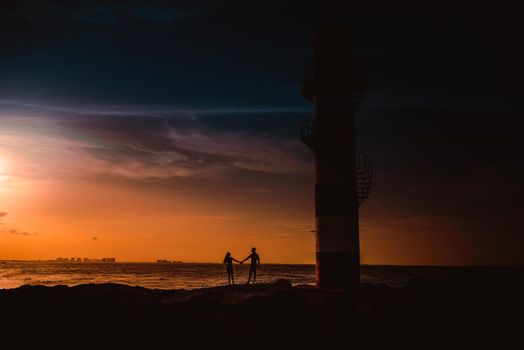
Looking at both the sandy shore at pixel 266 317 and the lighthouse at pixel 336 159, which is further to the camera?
the lighthouse at pixel 336 159

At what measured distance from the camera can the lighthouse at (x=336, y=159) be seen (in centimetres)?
2016

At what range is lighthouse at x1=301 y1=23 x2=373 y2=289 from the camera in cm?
2016

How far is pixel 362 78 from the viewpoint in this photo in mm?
21531

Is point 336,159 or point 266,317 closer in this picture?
point 266,317

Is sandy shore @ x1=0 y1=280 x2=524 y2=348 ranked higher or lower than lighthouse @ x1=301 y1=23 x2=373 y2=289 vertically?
lower

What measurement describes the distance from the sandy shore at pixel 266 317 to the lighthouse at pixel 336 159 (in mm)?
4263

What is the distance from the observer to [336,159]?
20.6 m

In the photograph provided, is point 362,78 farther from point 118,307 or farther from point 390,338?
point 118,307

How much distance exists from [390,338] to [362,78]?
12.8 meters

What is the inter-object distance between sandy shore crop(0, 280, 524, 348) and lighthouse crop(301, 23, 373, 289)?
4263 mm

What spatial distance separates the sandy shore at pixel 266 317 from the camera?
40.6ft

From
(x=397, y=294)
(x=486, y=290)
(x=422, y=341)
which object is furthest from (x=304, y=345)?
(x=486, y=290)

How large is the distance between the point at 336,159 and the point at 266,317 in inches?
359

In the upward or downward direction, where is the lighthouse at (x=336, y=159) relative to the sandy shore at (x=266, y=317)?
upward
